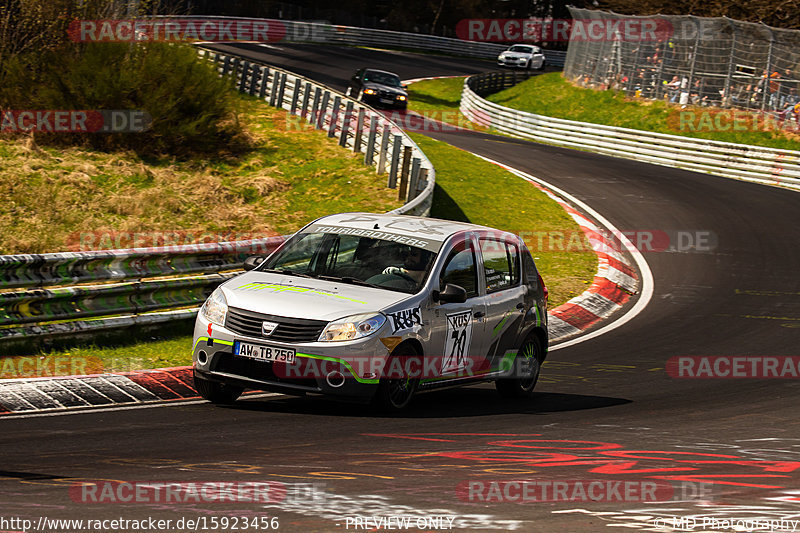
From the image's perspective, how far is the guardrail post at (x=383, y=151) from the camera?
2314 centimetres

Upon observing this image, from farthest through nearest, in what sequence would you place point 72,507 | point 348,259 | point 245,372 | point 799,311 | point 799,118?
point 799,118, point 799,311, point 348,259, point 245,372, point 72,507

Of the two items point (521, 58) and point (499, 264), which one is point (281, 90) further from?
point (521, 58)

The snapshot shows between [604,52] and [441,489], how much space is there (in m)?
38.4

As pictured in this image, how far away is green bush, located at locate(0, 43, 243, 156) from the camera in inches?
947

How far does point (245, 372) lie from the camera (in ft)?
27.1

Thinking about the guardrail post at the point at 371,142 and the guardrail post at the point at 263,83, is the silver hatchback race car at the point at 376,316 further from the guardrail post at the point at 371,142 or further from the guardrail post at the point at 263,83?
the guardrail post at the point at 263,83

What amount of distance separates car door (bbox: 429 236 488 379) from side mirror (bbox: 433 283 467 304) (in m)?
0.08

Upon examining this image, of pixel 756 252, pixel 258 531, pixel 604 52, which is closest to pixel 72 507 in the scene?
pixel 258 531

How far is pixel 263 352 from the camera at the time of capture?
26.8 ft

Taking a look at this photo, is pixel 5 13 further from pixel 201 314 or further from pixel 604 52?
pixel 604 52

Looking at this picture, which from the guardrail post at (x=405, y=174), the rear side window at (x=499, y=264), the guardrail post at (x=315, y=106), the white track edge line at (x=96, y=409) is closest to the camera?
the white track edge line at (x=96, y=409)
